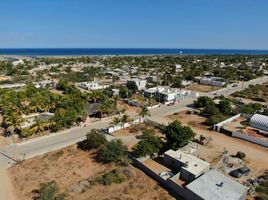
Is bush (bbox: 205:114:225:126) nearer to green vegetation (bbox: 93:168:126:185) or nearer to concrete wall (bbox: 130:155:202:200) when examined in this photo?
concrete wall (bbox: 130:155:202:200)

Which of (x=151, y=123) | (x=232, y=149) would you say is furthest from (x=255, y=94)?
(x=232, y=149)

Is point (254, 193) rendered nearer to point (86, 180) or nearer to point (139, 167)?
point (139, 167)

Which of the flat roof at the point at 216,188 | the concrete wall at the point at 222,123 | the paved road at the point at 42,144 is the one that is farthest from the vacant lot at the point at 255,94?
the flat roof at the point at 216,188

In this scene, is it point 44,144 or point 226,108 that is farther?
point 226,108

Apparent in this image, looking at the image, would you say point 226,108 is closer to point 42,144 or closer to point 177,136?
point 177,136

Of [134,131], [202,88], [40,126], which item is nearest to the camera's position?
[40,126]

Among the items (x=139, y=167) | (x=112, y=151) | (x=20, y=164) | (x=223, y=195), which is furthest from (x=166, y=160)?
(x=20, y=164)

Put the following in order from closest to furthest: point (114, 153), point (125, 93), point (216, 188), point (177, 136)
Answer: point (216, 188), point (114, 153), point (177, 136), point (125, 93)

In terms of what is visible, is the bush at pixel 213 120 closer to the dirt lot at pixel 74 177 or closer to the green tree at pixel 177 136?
the green tree at pixel 177 136
